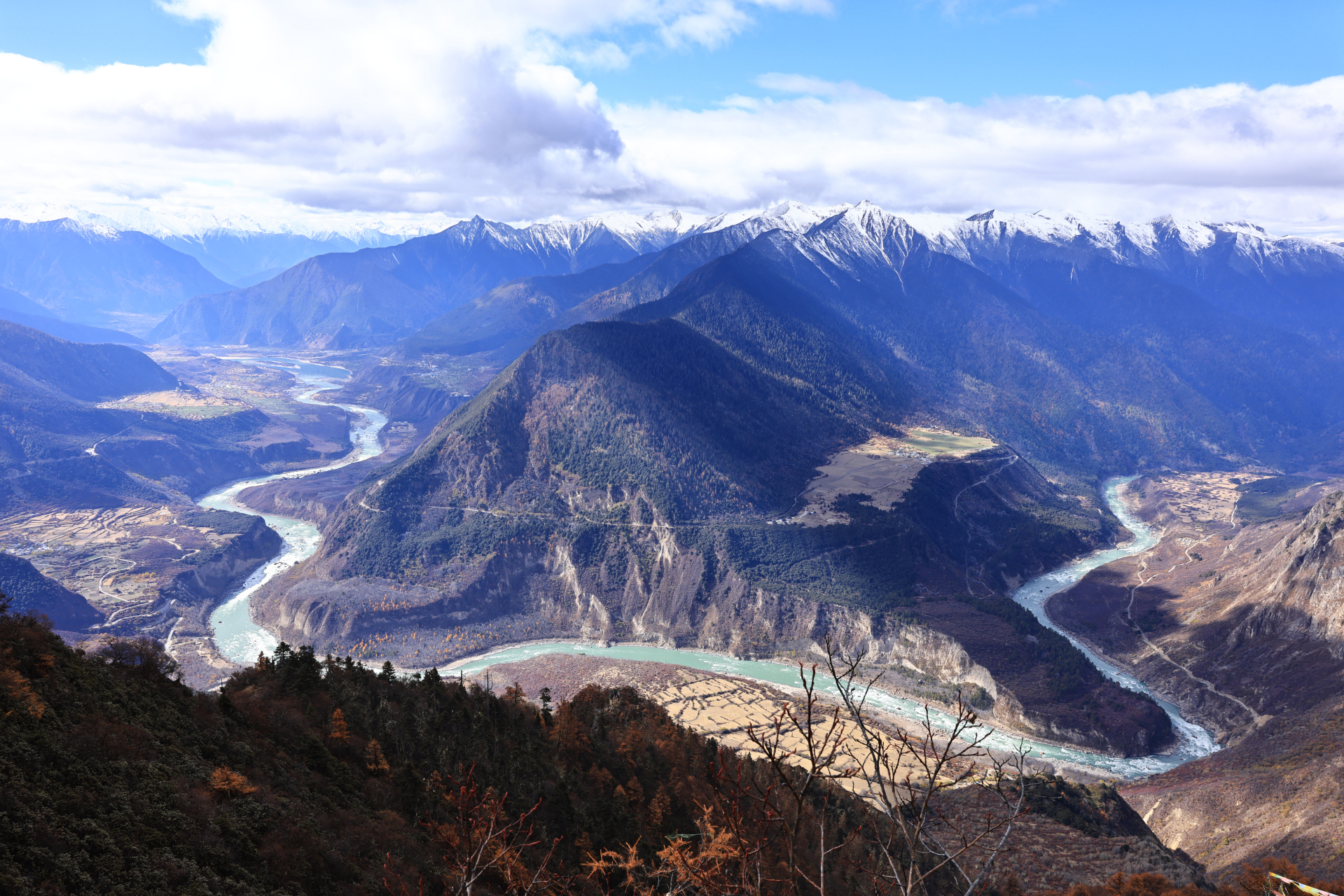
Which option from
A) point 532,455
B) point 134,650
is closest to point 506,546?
point 532,455

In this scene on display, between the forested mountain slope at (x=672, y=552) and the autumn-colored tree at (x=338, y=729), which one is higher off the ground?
the autumn-colored tree at (x=338, y=729)

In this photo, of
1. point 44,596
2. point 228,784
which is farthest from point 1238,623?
point 44,596

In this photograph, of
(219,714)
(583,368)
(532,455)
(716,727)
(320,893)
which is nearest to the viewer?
(320,893)

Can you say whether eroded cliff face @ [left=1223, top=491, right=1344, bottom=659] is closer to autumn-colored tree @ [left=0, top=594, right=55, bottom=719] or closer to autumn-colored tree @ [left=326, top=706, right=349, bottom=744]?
autumn-colored tree @ [left=326, top=706, right=349, bottom=744]

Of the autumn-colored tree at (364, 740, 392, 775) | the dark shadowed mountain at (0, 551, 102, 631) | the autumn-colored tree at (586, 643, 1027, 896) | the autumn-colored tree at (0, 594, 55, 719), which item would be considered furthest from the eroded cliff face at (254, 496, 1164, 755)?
the autumn-colored tree at (0, 594, 55, 719)

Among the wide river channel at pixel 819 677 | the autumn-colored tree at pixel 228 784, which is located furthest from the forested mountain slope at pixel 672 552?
the autumn-colored tree at pixel 228 784

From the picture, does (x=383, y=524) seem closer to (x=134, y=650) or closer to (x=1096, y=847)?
(x=134, y=650)

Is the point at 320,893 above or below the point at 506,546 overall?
above

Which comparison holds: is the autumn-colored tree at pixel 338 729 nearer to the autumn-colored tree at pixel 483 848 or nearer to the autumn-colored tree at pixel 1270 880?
the autumn-colored tree at pixel 483 848

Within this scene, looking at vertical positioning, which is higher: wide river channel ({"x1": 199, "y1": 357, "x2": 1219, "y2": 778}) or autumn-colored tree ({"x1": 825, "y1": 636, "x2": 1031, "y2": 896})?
autumn-colored tree ({"x1": 825, "y1": 636, "x2": 1031, "y2": 896})
